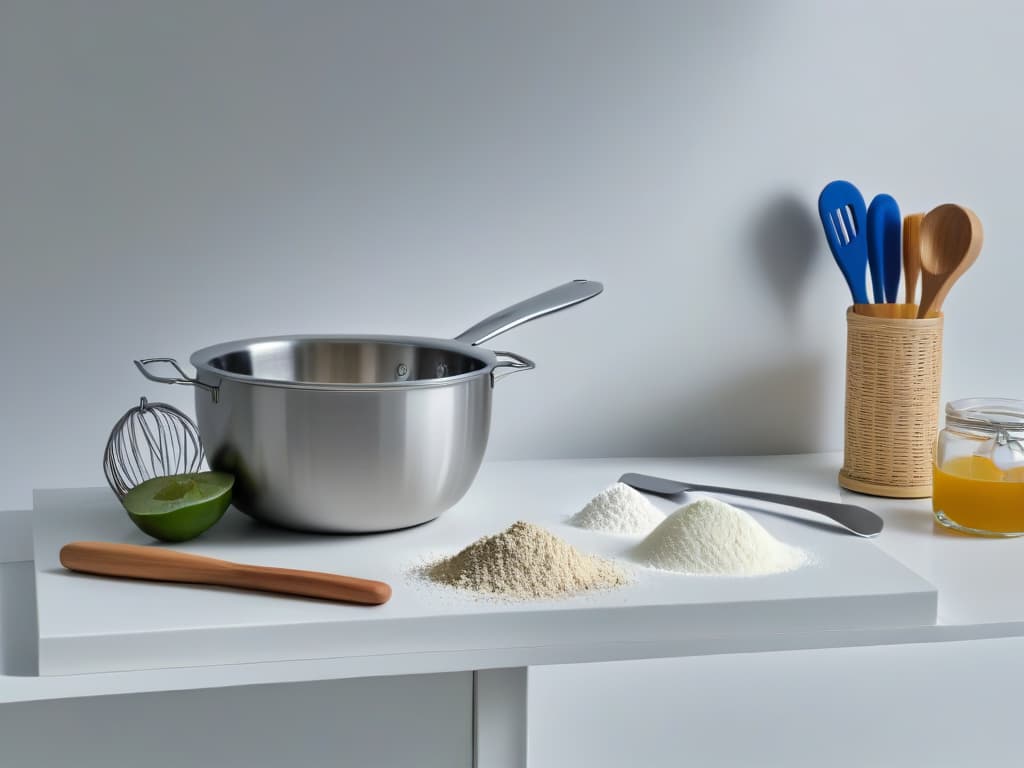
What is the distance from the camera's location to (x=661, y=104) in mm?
1197

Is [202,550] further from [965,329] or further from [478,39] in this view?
[965,329]

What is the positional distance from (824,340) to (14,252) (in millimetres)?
863

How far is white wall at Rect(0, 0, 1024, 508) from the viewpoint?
Answer: 1082mm

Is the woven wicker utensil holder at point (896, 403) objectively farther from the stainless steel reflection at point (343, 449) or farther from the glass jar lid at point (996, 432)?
the stainless steel reflection at point (343, 449)

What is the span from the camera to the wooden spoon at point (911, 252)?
115 cm

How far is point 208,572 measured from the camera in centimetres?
→ 79

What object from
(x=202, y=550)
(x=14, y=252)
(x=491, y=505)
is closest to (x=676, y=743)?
(x=491, y=505)

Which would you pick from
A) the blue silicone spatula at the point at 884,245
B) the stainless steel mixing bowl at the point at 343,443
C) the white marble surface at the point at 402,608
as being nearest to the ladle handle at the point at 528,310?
the stainless steel mixing bowl at the point at 343,443

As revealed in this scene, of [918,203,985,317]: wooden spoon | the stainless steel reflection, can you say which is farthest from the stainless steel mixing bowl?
[918,203,985,317]: wooden spoon

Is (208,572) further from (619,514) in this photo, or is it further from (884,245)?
(884,245)

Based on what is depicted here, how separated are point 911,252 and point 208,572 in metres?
0.78

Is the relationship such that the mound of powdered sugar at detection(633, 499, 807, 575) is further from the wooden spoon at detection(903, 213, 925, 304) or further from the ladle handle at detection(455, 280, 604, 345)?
the wooden spoon at detection(903, 213, 925, 304)

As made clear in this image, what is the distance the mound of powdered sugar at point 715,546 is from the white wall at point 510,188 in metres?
0.36

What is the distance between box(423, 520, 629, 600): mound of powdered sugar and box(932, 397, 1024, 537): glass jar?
359mm
